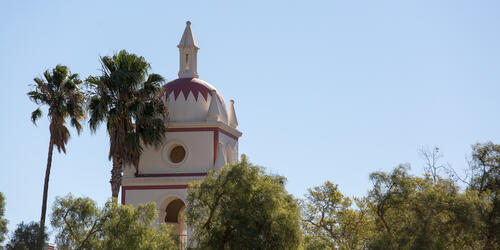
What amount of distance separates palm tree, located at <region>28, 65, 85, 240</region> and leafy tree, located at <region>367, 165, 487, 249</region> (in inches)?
641

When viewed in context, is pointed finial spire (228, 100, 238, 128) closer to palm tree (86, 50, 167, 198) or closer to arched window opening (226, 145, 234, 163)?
arched window opening (226, 145, 234, 163)

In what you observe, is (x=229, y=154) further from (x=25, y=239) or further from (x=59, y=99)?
(x=25, y=239)

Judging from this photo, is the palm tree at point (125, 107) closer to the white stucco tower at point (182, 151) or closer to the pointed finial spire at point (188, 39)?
the white stucco tower at point (182, 151)

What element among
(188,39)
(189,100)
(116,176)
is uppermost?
(188,39)

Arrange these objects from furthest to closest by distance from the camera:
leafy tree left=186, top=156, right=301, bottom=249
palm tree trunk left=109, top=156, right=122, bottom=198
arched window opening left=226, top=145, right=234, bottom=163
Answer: arched window opening left=226, top=145, right=234, bottom=163
palm tree trunk left=109, top=156, right=122, bottom=198
leafy tree left=186, top=156, right=301, bottom=249

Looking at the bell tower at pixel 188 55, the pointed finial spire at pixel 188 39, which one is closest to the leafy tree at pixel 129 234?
the bell tower at pixel 188 55

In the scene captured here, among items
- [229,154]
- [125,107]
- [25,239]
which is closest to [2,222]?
[25,239]

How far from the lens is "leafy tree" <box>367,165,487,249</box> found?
118 feet

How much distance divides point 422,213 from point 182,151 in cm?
1553

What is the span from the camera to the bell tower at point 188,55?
50.1 meters

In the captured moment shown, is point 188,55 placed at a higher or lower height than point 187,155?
higher

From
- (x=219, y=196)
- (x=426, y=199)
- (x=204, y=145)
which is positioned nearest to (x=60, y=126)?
(x=204, y=145)

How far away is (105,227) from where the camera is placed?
37.2 meters

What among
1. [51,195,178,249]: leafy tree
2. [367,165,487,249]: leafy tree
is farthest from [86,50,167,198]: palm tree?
[367,165,487,249]: leafy tree
